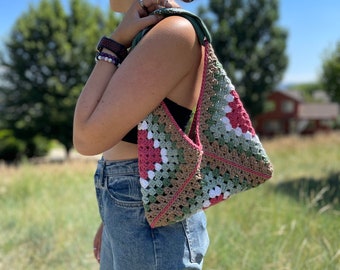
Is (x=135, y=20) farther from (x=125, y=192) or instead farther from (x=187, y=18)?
(x=125, y=192)

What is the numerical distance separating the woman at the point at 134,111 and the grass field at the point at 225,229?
5.15 feet

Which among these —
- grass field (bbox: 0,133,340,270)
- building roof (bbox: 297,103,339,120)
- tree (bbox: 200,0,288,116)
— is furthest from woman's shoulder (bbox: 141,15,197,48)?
building roof (bbox: 297,103,339,120)

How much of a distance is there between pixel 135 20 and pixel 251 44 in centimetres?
3305

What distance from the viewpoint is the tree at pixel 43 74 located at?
25.7 m

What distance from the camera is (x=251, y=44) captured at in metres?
32.9

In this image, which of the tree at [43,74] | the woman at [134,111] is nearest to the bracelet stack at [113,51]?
the woman at [134,111]

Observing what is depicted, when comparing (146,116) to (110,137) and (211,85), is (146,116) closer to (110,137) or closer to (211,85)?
(110,137)

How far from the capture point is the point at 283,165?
10.8 meters

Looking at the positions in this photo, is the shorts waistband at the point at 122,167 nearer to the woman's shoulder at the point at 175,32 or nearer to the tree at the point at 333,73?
the woman's shoulder at the point at 175,32

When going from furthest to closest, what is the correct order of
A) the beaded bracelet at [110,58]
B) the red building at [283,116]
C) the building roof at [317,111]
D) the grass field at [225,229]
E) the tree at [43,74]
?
1. the building roof at [317,111]
2. the red building at [283,116]
3. the tree at [43,74]
4. the grass field at [225,229]
5. the beaded bracelet at [110,58]

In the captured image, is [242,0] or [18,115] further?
[242,0]

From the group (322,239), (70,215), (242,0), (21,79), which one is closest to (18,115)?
(21,79)

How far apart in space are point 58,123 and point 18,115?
284 centimetres

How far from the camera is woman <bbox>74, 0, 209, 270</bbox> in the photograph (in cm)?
107
